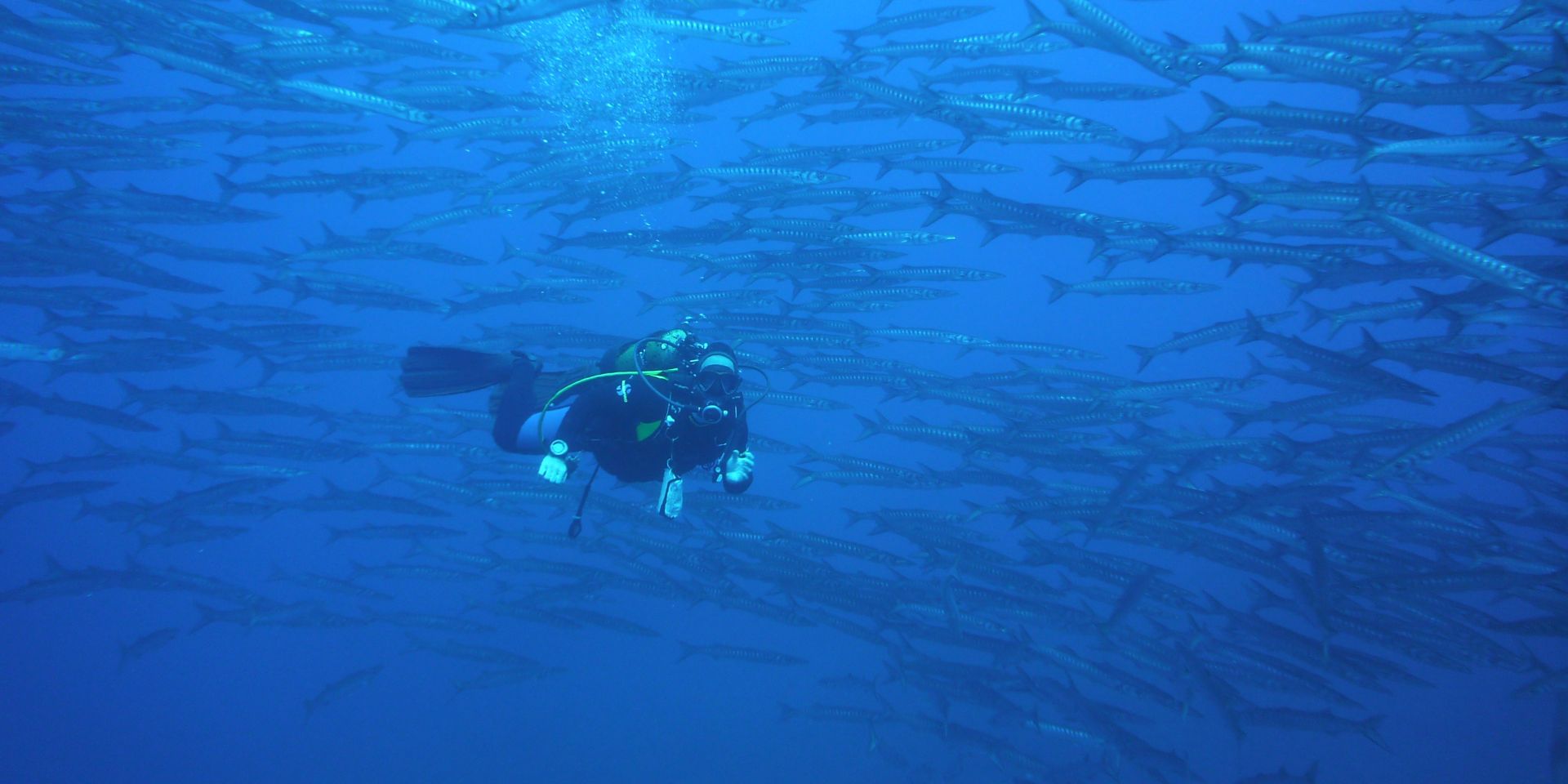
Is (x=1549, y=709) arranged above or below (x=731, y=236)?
below

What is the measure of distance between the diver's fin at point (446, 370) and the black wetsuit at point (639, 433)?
3.16 ft

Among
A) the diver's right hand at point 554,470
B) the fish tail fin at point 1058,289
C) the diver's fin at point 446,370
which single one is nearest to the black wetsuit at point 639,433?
the diver's right hand at point 554,470

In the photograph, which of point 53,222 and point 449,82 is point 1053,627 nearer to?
point 449,82

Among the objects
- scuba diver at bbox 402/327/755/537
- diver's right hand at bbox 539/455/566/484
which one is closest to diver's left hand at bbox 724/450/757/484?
scuba diver at bbox 402/327/755/537

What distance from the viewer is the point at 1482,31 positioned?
16.6 feet

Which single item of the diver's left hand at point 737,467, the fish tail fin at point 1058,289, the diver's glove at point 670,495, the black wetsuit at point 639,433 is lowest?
the fish tail fin at point 1058,289

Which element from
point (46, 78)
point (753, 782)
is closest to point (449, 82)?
point (46, 78)

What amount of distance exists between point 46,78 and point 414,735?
13143 millimetres

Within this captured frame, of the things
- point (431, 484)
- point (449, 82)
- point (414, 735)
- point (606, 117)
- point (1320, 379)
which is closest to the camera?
point (1320, 379)

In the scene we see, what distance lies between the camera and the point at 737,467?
13.2ft

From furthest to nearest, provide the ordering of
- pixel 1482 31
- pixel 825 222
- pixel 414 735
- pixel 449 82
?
pixel 414 735 → pixel 449 82 → pixel 825 222 → pixel 1482 31

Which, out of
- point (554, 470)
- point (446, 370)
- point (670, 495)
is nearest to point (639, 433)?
point (670, 495)

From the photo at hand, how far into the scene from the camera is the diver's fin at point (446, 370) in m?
4.77

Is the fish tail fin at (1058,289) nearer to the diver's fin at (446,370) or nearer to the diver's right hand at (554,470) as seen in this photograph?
the diver's fin at (446,370)
